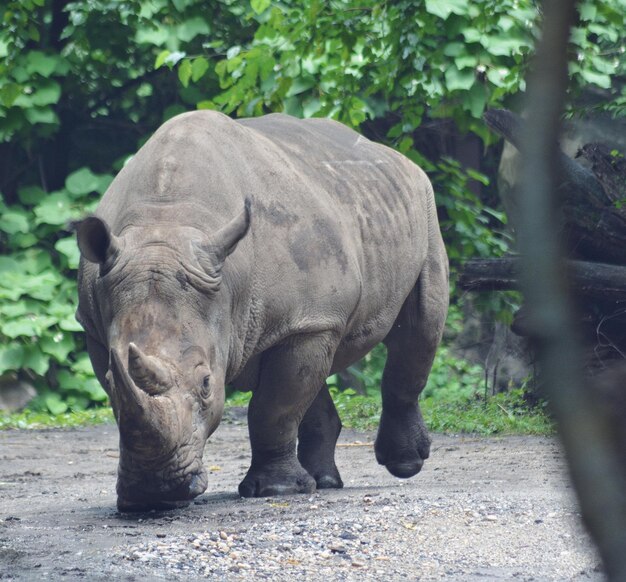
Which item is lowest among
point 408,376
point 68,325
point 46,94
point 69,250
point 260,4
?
point 68,325

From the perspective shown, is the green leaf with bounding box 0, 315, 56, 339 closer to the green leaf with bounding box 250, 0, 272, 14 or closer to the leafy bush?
the leafy bush

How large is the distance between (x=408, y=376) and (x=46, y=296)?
458 centimetres

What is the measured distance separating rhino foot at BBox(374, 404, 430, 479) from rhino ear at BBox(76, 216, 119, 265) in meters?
2.41

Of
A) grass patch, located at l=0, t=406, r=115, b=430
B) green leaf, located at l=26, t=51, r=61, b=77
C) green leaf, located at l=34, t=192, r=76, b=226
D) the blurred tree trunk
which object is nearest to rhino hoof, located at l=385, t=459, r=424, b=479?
grass patch, located at l=0, t=406, r=115, b=430

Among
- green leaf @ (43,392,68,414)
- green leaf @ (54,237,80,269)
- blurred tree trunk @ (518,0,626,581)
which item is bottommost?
green leaf @ (43,392,68,414)

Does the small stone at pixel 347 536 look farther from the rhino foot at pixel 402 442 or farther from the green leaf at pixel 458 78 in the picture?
the green leaf at pixel 458 78

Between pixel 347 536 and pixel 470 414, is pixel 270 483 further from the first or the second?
pixel 470 414

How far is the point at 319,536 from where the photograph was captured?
403 centimetres

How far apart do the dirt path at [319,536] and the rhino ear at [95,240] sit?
94 centimetres

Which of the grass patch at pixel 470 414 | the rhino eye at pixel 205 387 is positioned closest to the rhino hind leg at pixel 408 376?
the grass patch at pixel 470 414

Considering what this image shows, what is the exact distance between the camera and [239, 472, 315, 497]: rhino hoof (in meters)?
5.21

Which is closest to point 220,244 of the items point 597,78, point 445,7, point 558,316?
point 558,316

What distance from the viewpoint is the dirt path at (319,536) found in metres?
3.61

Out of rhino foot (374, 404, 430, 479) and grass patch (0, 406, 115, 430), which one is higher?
rhino foot (374, 404, 430, 479)
